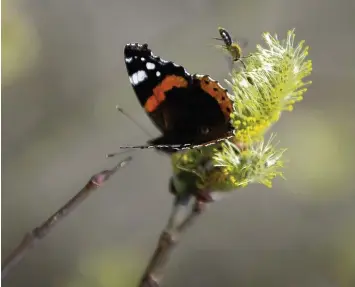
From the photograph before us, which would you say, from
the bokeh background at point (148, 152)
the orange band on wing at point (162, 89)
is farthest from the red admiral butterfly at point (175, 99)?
the bokeh background at point (148, 152)

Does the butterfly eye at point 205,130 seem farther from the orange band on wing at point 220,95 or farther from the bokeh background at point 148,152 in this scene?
the bokeh background at point 148,152

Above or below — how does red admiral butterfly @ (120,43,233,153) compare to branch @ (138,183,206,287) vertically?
above

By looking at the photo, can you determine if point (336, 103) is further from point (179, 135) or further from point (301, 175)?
point (179, 135)

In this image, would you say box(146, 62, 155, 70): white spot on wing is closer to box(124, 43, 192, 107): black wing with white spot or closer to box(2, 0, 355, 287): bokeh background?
box(124, 43, 192, 107): black wing with white spot

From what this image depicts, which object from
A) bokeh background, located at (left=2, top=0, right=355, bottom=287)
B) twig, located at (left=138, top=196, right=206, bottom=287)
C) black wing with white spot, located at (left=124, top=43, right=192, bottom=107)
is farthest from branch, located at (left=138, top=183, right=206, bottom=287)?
bokeh background, located at (left=2, top=0, right=355, bottom=287)

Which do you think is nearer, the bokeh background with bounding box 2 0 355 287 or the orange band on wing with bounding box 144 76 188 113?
the orange band on wing with bounding box 144 76 188 113

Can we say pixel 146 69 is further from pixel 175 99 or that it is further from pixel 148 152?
pixel 148 152

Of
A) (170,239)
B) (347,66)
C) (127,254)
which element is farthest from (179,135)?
(347,66)

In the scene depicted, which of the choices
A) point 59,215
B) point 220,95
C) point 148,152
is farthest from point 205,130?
point 148,152
